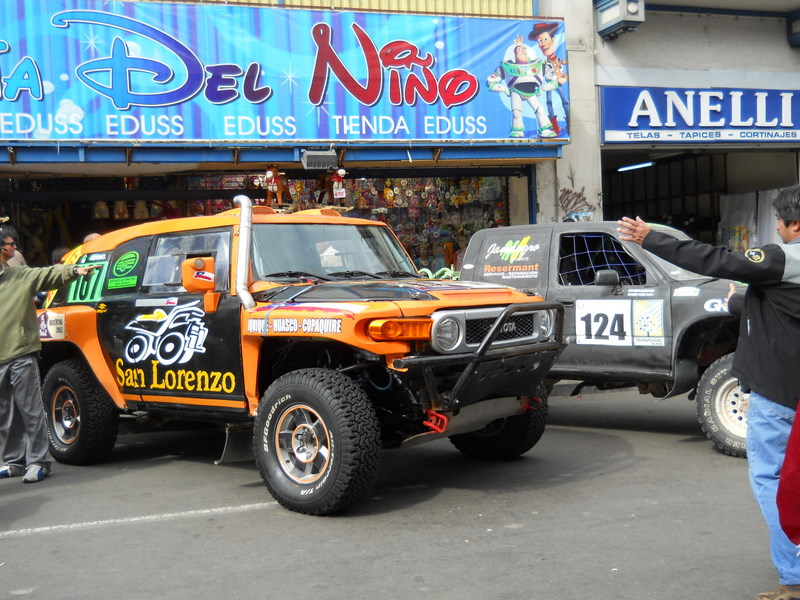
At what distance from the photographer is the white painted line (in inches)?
218

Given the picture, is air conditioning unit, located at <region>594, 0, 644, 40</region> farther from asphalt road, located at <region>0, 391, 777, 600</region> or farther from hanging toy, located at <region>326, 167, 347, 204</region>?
asphalt road, located at <region>0, 391, 777, 600</region>

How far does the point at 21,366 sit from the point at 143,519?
2001mm

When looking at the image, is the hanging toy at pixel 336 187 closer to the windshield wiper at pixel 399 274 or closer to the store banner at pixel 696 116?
the store banner at pixel 696 116

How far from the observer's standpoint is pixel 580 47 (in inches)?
586

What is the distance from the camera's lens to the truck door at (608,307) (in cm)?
761

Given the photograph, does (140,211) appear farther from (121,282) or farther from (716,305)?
(716,305)

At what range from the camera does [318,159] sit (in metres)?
12.6

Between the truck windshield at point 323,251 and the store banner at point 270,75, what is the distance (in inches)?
237

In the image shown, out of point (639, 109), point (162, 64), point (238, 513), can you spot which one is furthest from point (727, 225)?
point (238, 513)

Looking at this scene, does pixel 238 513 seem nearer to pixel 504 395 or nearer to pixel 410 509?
pixel 410 509

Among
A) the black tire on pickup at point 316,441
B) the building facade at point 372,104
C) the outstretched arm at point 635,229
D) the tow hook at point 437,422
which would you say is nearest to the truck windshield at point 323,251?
the black tire on pickup at point 316,441

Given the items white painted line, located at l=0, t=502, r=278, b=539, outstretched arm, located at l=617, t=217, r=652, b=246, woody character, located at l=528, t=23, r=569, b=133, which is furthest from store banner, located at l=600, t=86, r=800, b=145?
outstretched arm, located at l=617, t=217, r=652, b=246

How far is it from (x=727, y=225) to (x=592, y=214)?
4.44m

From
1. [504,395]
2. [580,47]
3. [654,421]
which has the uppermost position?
[580,47]
